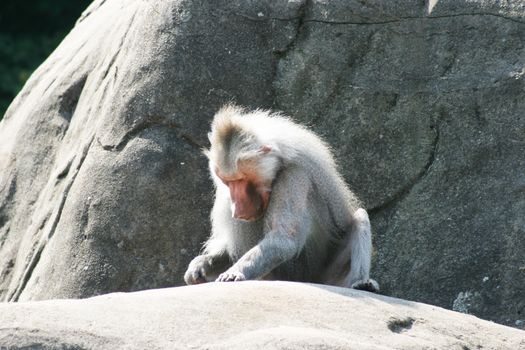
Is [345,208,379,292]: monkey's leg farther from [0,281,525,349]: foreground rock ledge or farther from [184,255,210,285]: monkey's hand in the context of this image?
[184,255,210,285]: monkey's hand

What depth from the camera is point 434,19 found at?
8.14 meters

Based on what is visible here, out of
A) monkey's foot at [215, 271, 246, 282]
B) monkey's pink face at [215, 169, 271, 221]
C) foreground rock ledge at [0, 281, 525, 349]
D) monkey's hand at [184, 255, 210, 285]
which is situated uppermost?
monkey's pink face at [215, 169, 271, 221]

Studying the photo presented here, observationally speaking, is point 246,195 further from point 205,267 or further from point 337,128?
point 337,128

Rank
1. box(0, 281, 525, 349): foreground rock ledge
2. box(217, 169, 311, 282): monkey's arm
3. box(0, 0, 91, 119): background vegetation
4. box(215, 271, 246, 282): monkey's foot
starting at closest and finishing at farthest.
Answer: box(0, 281, 525, 349): foreground rock ledge
box(215, 271, 246, 282): monkey's foot
box(217, 169, 311, 282): monkey's arm
box(0, 0, 91, 119): background vegetation

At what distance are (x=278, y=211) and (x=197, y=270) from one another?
70cm

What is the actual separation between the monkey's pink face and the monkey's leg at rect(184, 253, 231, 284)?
449 mm

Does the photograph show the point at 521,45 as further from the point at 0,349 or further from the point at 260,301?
the point at 0,349

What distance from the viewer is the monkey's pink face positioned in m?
7.12

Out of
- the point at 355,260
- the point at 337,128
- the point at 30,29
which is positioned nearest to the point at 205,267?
the point at 355,260

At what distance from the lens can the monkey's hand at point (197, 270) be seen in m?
7.37

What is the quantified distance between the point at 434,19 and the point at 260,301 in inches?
121

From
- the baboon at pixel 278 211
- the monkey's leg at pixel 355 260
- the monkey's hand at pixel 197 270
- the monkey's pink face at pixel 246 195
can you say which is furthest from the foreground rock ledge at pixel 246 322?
the monkey's hand at pixel 197 270

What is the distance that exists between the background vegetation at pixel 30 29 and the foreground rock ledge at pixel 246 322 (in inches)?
403

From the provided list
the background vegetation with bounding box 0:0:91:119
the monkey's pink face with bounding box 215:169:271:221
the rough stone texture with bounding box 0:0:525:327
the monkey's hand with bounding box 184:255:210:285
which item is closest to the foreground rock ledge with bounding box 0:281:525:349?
the monkey's pink face with bounding box 215:169:271:221
